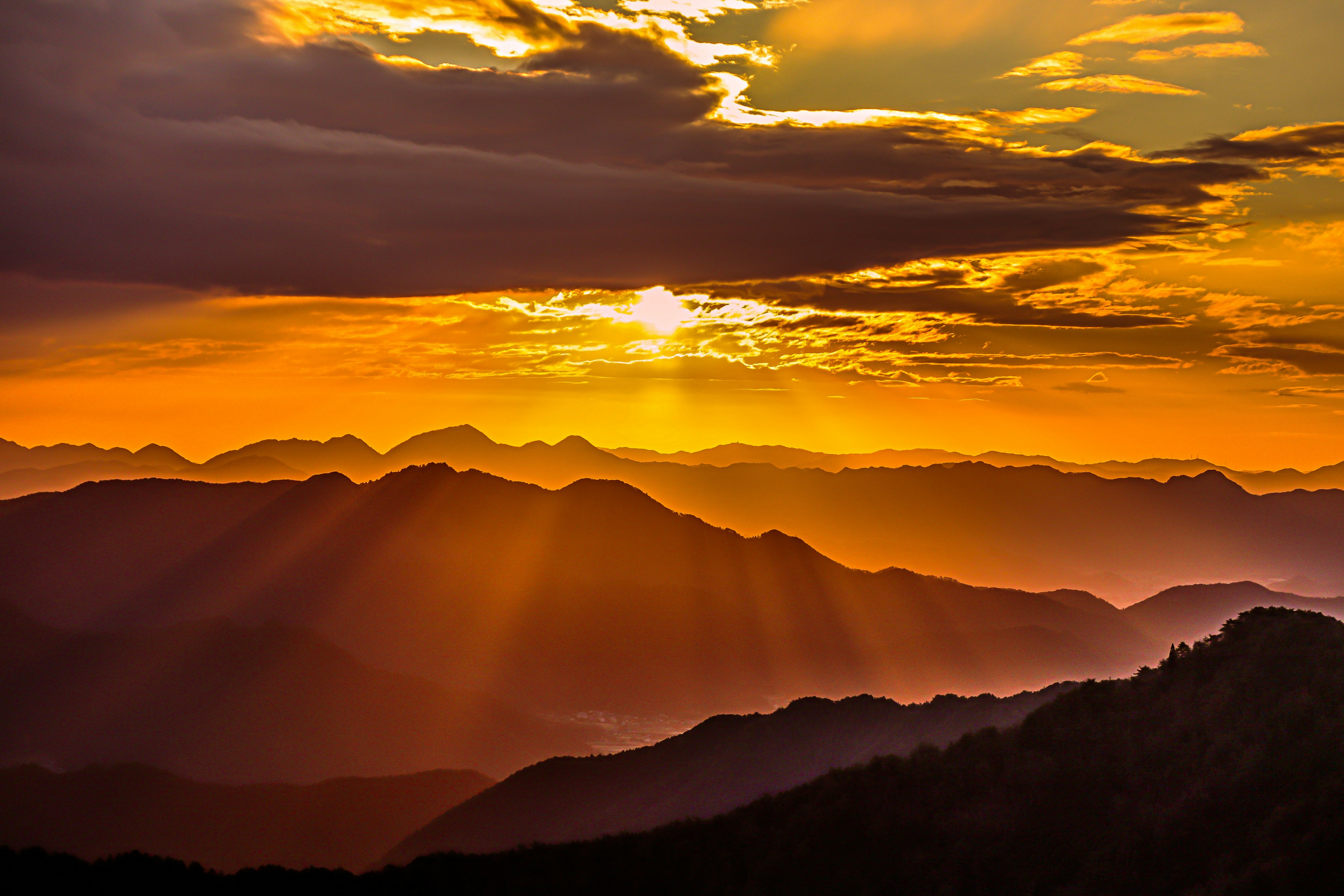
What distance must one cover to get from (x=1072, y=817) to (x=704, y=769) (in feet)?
171

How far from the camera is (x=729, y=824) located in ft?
288

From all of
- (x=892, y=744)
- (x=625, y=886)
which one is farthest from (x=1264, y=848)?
(x=625, y=886)

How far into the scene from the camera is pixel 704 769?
11575cm

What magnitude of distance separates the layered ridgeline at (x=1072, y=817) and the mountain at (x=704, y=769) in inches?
321

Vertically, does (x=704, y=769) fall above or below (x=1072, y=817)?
below

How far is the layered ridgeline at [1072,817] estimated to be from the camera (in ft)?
201

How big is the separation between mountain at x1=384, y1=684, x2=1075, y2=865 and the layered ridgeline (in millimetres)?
8150

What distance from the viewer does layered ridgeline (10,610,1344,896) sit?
6125 cm

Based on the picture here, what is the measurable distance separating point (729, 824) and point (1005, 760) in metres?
A: 24.3

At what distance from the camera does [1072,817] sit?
233 feet

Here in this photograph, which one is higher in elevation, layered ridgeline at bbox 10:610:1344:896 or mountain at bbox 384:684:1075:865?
layered ridgeline at bbox 10:610:1344:896

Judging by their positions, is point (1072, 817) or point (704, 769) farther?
point (704, 769)

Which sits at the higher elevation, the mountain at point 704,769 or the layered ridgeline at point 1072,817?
the layered ridgeline at point 1072,817

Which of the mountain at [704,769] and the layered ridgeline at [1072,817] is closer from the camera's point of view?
the layered ridgeline at [1072,817]
